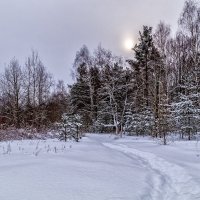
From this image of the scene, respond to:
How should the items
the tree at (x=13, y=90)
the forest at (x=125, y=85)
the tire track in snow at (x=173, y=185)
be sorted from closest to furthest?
the tire track in snow at (x=173, y=185), the forest at (x=125, y=85), the tree at (x=13, y=90)

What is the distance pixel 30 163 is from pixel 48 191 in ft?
8.67

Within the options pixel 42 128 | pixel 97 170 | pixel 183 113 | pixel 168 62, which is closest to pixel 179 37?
pixel 168 62

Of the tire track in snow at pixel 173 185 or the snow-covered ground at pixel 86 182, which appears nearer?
the snow-covered ground at pixel 86 182

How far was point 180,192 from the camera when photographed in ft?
22.0

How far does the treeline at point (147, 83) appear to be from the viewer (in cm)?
2609

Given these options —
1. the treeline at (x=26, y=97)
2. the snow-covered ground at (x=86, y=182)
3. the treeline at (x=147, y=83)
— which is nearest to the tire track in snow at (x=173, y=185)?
the snow-covered ground at (x=86, y=182)

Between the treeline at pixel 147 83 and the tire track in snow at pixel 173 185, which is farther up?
the treeline at pixel 147 83

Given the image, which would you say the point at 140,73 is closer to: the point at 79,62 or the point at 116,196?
the point at 79,62

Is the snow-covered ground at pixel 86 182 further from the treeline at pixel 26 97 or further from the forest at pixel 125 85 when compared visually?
the treeline at pixel 26 97

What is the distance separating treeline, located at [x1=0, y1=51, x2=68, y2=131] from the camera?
34250 millimetres

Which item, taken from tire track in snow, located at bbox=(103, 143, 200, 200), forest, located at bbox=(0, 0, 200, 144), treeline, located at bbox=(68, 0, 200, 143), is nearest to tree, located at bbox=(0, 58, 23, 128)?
forest, located at bbox=(0, 0, 200, 144)

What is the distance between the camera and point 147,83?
3491cm

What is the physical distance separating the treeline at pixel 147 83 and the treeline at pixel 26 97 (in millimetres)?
3788

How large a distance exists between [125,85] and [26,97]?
12.2 metres
